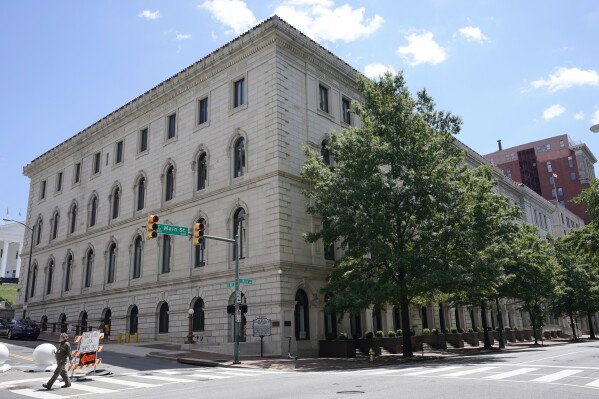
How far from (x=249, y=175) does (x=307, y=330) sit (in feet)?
32.3

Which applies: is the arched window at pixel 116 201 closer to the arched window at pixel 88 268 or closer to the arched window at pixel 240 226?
the arched window at pixel 88 268

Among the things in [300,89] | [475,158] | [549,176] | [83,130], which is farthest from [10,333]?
[549,176]

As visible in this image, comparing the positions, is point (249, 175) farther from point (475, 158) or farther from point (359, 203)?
point (475, 158)

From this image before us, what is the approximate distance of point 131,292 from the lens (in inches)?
1439

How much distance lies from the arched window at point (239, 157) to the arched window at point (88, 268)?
18728 mm

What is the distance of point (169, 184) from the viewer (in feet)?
120

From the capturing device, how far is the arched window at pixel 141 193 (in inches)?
1518

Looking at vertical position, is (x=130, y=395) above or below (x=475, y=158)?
below

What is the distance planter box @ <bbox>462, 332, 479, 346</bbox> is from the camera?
43719 millimetres

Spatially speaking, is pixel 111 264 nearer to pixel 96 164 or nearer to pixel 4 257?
pixel 96 164

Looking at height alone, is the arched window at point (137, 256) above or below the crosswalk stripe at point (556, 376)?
above

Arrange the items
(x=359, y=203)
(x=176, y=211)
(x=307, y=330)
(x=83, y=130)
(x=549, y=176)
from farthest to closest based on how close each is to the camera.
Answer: (x=549, y=176) → (x=83, y=130) → (x=176, y=211) → (x=307, y=330) → (x=359, y=203)

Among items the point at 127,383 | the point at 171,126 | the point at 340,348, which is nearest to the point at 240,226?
the point at 340,348

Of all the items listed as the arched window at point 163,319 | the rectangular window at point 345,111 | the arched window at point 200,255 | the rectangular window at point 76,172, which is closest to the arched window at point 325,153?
the rectangular window at point 345,111
